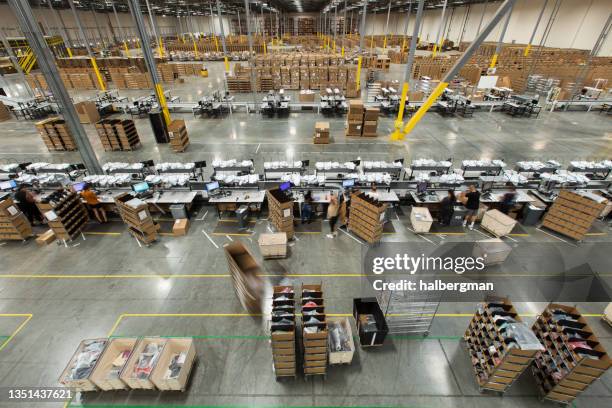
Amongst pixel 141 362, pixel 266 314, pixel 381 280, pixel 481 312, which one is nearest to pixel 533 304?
pixel 481 312

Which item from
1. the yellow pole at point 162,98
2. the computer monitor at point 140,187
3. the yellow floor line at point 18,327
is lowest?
the yellow floor line at point 18,327

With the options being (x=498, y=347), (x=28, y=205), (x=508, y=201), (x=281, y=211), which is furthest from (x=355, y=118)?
(x=28, y=205)

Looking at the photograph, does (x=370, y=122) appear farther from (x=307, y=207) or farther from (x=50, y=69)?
(x=50, y=69)

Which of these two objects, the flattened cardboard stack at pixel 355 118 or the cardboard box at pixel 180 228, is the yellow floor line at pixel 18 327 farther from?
the flattened cardboard stack at pixel 355 118

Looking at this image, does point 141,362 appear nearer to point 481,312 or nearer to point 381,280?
point 381,280

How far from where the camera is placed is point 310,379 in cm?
519

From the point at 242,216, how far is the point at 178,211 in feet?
7.12

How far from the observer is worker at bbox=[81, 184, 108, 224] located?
8.74 metres

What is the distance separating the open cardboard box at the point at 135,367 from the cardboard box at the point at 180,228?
4031 mm

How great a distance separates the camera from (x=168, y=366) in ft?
16.5

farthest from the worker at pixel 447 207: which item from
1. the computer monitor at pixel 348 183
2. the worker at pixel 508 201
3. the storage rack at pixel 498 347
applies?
the storage rack at pixel 498 347

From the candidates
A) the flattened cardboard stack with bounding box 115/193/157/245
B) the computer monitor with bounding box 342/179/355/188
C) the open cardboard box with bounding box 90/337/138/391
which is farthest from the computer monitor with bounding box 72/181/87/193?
the computer monitor with bounding box 342/179/355/188

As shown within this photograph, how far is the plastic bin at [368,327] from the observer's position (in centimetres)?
540

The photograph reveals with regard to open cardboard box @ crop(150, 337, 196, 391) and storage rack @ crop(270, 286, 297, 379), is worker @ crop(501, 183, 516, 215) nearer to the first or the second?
storage rack @ crop(270, 286, 297, 379)
